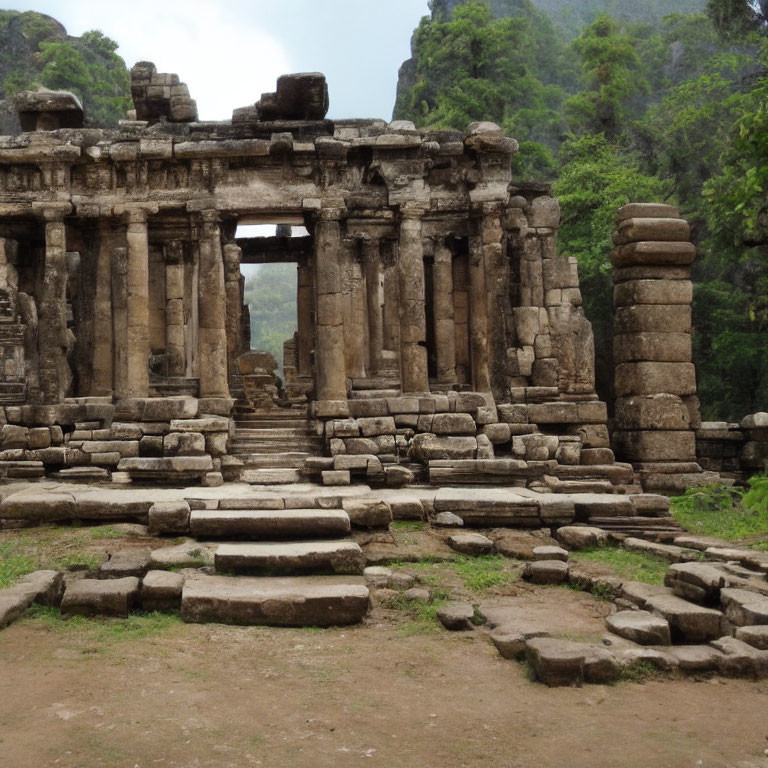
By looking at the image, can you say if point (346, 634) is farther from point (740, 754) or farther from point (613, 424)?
point (613, 424)

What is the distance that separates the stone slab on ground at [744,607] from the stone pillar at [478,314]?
8864 mm

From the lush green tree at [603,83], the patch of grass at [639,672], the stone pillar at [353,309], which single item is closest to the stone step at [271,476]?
the stone pillar at [353,309]

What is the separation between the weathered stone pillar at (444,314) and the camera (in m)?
15.7

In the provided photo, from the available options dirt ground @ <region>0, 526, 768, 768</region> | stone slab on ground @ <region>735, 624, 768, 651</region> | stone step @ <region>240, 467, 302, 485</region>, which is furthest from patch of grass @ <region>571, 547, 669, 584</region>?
stone step @ <region>240, 467, 302, 485</region>

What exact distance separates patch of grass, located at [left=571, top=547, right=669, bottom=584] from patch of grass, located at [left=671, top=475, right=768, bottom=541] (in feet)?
2.36

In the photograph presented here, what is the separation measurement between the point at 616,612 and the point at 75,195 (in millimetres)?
12323

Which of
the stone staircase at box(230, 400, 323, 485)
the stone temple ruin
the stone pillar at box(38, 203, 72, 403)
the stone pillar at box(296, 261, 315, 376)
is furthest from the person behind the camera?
the stone pillar at box(296, 261, 315, 376)

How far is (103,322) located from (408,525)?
868 centimetres

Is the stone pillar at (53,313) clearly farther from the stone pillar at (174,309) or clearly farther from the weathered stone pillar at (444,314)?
the weathered stone pillar at (444,314)

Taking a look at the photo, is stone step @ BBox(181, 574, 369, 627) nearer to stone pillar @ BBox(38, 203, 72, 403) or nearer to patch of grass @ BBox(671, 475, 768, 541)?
patch of grass @ BBox(671, 475, 768, 541)

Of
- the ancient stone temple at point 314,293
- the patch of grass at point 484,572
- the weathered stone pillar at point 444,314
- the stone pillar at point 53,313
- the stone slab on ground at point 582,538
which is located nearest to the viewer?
the patch of grass at point 484,572

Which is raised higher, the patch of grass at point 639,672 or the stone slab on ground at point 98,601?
the stone slab on ground at point 98,601

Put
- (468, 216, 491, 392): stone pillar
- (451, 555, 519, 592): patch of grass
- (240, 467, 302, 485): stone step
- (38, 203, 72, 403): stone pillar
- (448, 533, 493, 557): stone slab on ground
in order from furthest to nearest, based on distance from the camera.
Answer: (468, 216, 491, 392): stone pillar < (38, 203, 72, 403): stone pillar < (240, 467, 302, 485): stone step < (448, 533, 493, 557): stone slab on ground < (451, 555, 519, 592): patch of grass

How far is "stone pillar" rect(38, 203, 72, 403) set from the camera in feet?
47.3
